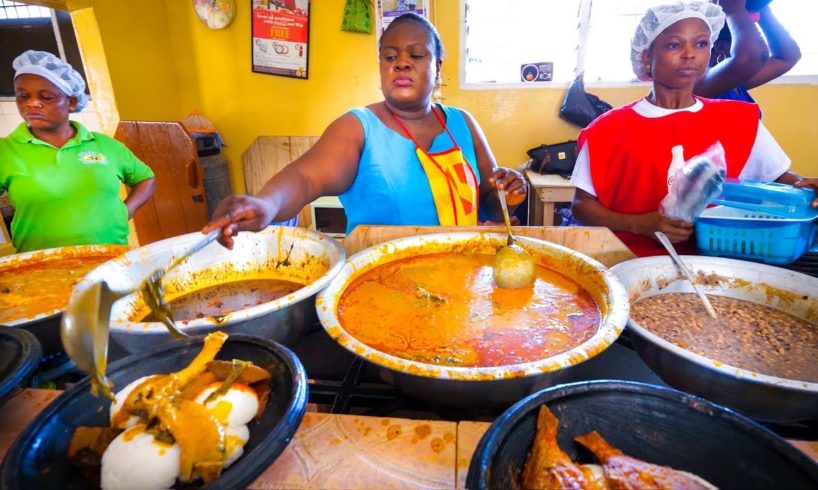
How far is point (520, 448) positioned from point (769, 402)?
55 cm

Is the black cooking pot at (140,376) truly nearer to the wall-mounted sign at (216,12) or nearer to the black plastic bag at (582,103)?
the black plastic bag at (582,103)

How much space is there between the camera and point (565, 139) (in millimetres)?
4316

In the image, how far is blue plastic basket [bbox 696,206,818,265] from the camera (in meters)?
1.31

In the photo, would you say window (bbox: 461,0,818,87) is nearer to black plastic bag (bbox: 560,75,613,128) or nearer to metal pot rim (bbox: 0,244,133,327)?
black plastic bag (bbox: 560,75,613,128)

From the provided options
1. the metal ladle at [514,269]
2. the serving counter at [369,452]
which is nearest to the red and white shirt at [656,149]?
the metal ladle at [514,269]

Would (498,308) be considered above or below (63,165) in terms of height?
below

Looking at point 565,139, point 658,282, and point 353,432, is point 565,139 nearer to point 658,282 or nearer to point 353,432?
point 658,282

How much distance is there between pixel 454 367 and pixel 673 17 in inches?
72.6

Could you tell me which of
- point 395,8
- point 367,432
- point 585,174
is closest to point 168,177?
point 395,8

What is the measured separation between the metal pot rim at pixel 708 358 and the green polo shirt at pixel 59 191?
278 cm

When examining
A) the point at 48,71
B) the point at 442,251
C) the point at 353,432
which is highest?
the point at 48,71

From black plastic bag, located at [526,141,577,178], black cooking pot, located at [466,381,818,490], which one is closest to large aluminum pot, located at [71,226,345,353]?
black cooking pot, located at [466,381,818,490]

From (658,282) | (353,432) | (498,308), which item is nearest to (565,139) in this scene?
(658,282)

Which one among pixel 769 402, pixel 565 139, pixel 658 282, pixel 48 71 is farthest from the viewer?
pixel 565 139
